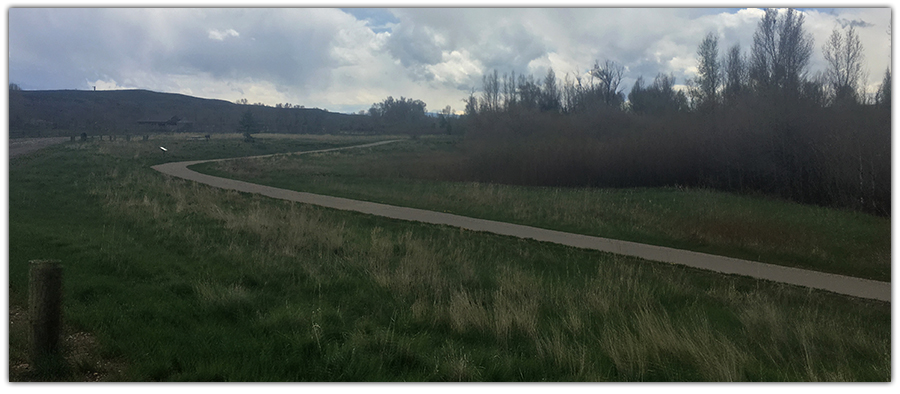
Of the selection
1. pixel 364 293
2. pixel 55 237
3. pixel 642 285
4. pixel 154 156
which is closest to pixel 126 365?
pixel 364 293

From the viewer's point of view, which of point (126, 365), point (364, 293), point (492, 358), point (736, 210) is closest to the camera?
point (126, 365)

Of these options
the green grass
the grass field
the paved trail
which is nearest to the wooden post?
the grass field

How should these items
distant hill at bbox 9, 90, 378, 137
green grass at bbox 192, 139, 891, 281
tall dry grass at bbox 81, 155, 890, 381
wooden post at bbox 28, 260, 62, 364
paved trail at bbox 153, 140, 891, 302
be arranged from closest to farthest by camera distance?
wooden post at bbox 28, 260, 62, 364 → tall dry grass at bbox 81, 155, 890, 381 → paved trail at bbox 153, 140, 891, 302 → green grass at bbox 192, 139, 891, 281 → distant hill at bbox 9, 90, 378, 137

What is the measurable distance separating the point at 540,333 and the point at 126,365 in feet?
13.7

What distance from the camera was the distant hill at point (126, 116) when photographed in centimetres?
7069

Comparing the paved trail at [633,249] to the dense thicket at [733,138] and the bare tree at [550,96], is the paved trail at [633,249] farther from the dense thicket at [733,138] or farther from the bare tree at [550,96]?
A: the bare tree at [550,96]

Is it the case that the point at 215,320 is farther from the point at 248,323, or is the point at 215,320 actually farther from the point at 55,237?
the point at 55,237

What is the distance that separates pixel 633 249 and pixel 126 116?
11893 centimetres

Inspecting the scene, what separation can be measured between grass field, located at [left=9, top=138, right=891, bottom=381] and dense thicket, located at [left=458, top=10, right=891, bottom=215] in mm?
16414

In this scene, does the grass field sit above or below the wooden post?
below

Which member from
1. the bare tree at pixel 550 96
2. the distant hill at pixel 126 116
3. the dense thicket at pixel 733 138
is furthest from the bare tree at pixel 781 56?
the distant hill at pixel 126 116

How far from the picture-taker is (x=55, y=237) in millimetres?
9883

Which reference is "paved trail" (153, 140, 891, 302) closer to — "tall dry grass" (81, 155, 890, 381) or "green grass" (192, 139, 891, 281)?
"green grass" (192, 139, 891, 281)

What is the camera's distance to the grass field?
5.22m
